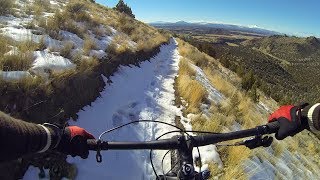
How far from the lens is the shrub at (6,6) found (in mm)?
10592

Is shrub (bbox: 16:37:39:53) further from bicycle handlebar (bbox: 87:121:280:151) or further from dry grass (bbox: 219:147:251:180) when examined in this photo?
bicycle handlebar (bbox: 87:121:280:151)

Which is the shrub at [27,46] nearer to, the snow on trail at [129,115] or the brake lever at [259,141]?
the snow on trail at [129,115]

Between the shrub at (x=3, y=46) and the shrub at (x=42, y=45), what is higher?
the shrub at (x=3, y=46)

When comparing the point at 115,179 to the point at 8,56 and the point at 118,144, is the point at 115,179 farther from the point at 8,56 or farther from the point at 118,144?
the point at 118,144

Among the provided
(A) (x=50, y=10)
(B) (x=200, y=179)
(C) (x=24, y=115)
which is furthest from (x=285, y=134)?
(A) (x=50, y=10)

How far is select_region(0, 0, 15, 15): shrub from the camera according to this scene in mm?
10592

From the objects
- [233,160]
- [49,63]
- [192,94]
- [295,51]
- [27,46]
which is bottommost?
[295,51]

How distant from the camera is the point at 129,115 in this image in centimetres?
776

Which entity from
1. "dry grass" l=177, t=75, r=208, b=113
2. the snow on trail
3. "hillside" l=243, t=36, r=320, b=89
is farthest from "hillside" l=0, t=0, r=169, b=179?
"hillside" l=243, t=36, r=320, b=89

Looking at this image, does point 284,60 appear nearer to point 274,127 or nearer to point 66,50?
point 66,50

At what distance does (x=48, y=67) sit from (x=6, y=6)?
530cm

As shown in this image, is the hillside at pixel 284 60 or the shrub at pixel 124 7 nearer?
the shrub at pixel 124 7

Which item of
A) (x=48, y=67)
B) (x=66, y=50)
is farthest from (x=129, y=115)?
(x=66, y=50)

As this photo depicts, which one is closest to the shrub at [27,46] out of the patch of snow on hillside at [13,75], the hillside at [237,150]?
the patch of snow on hillside at [13,75]
